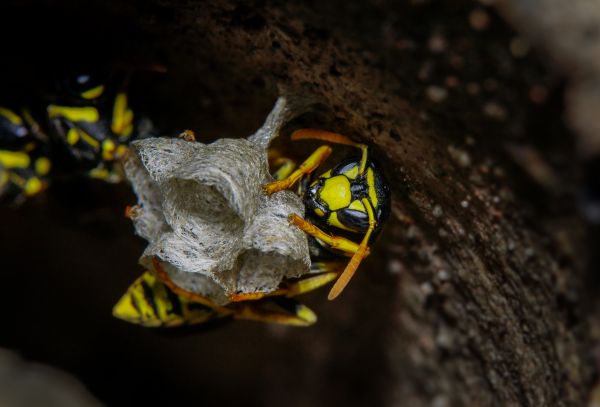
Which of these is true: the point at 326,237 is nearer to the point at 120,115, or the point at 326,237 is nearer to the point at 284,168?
the point at 284,168

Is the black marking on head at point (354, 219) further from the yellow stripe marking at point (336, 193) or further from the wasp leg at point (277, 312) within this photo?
the wasp leg at point (277, 312)

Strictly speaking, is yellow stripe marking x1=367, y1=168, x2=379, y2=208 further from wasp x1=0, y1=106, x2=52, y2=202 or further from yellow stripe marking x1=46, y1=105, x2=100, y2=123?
wasp x1=0, y1=106, x2=52, y2=202

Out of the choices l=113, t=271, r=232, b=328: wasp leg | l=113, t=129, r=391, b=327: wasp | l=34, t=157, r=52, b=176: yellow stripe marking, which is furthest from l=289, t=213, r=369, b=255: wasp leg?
l=34, t=157, r=52, b=176: yellow stripe marking

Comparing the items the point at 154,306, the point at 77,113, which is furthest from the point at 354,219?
the point at 77,113

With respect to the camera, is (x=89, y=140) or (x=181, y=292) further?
(x=89, y=140)

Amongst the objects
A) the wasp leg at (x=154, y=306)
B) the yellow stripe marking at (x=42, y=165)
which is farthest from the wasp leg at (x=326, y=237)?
the yellow stripe marking at (x=42, y=165)

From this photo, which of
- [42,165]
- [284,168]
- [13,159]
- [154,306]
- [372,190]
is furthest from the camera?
[42,165]
